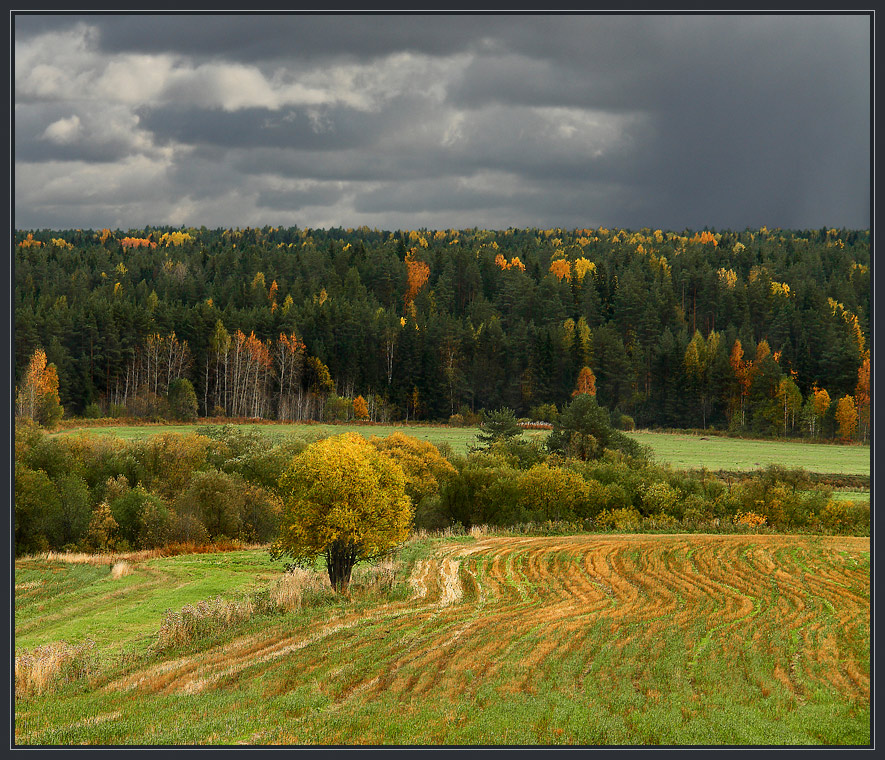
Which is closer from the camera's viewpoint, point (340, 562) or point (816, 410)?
point (340, 562)

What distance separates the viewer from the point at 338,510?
19.5m

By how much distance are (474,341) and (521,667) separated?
5299cm

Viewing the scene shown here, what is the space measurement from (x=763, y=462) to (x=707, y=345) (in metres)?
37.8

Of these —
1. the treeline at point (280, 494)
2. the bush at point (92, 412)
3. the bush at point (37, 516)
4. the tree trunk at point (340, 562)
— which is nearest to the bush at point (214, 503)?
the treeline at point (280, 494)

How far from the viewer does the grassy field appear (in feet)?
29.4

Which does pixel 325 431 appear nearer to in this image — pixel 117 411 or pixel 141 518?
pixel 141 518

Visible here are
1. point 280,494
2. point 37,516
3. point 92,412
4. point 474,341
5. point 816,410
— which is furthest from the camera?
point 474,341

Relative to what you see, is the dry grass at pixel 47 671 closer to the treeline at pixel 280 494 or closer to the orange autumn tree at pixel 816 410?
the treeline at pixel 280 494

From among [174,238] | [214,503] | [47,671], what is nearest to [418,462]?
[214,503]

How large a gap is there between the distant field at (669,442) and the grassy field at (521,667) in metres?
16.3

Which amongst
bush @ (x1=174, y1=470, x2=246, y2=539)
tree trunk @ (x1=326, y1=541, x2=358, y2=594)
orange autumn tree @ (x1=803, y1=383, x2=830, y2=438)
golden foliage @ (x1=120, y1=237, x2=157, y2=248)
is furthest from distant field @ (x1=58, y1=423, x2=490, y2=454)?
golden foliage @ (x1=120, y1=237, x2=157, y2=248)

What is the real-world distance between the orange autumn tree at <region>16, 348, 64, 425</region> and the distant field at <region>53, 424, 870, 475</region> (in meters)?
2.28

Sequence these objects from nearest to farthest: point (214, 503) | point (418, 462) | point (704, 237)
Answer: point (214, 503), point (418, 462), point (704, 237)

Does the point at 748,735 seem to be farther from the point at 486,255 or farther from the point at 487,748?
the point at 486,255
